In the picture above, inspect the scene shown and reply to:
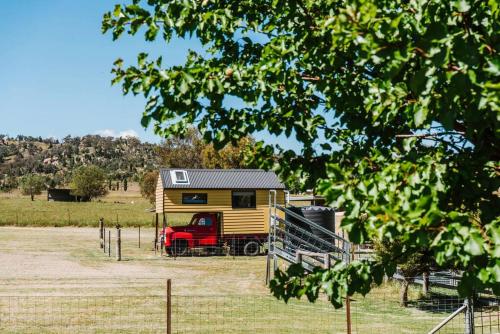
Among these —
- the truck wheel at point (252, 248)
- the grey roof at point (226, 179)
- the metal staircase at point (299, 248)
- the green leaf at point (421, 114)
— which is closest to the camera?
the green leaf at point (421, 114)

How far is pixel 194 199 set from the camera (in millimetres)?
31969

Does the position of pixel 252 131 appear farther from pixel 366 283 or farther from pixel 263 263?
pixel 263 263

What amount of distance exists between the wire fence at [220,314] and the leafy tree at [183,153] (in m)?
52.2

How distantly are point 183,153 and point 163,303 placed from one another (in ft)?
182

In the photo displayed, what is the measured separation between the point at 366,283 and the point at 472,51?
232 cm

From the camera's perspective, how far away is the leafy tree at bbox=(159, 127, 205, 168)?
70188 mm

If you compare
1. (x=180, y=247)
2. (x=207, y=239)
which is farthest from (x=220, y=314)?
(x=207, y=239)

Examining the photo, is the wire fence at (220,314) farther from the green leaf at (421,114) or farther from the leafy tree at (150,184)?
the leafy tree at (150,184)

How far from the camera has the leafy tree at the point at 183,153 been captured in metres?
70.2

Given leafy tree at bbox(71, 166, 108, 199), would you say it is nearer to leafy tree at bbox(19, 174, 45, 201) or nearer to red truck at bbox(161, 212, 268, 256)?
leafy tree at bbox(19, 174, 45, 201)

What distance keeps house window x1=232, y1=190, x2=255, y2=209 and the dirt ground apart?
3410 millimetres

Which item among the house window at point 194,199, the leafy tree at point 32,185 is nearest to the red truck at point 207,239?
the house window at point 194,199

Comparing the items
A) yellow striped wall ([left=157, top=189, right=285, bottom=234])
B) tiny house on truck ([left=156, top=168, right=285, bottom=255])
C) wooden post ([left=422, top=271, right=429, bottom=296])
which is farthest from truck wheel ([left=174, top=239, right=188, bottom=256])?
wooden post ([left=422, top=271, right=429, bottom=296])

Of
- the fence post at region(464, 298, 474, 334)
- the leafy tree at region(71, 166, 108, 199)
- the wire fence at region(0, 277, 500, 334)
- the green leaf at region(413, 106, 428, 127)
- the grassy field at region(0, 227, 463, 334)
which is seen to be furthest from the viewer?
the leafy tree at region(71, 166, 108, 199)
